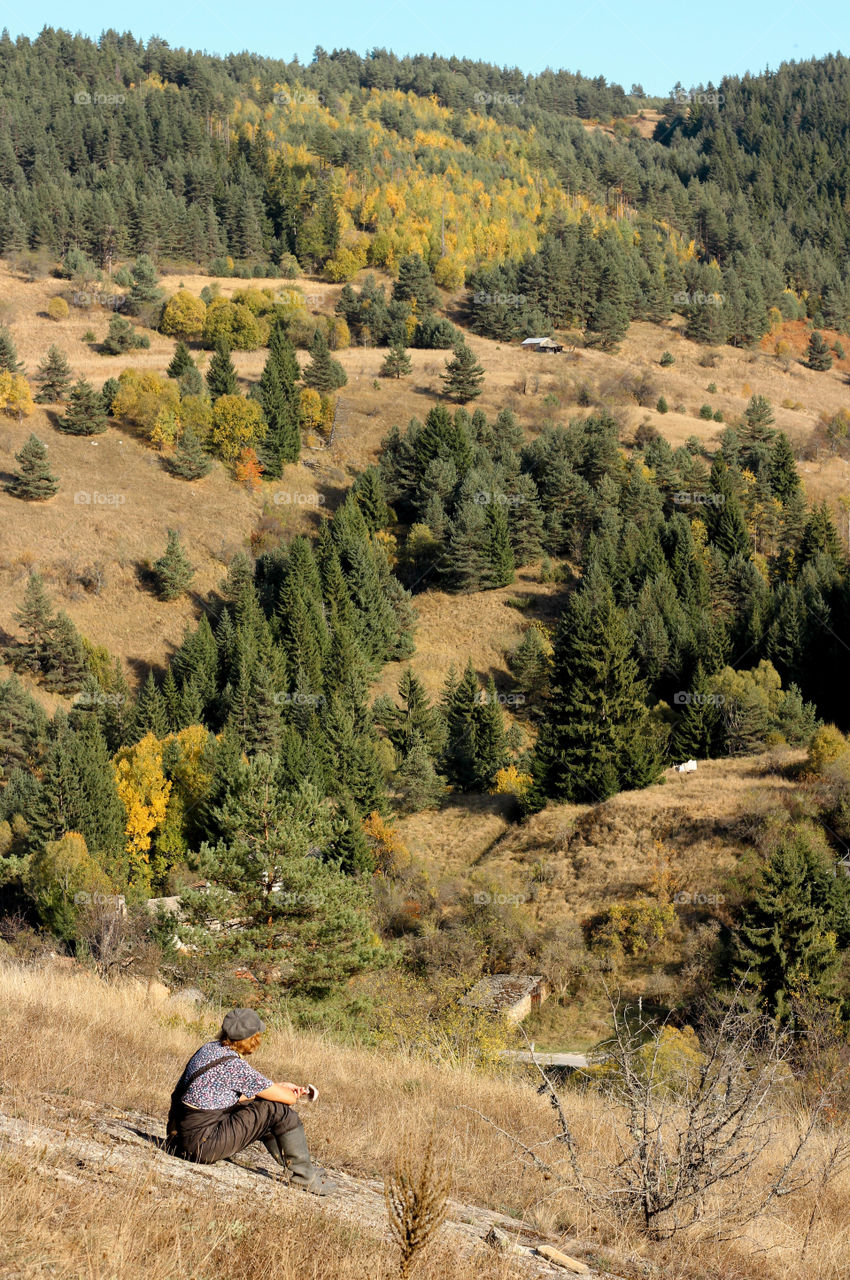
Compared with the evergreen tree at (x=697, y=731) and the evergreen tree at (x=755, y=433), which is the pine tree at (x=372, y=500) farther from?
the evergreen tree at (x=697, y=731)

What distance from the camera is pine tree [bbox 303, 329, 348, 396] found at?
298 ft

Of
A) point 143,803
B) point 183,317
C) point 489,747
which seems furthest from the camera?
point 183,317

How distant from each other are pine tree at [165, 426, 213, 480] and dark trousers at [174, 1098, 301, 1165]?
73387mm

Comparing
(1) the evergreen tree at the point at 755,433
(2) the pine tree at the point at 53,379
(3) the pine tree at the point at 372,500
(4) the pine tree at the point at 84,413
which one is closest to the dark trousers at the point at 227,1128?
(3) the pine tree at the point at 372,500

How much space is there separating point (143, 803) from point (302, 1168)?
44077mm

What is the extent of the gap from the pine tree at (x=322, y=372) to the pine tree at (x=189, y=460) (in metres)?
16.9

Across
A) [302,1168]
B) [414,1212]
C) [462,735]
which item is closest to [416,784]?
[462,735]

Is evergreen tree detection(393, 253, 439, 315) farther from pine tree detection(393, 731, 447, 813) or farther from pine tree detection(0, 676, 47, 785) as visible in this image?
pine tree detection(393, 731, 447, 813)

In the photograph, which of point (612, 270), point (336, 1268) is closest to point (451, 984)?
point (336, 1268)

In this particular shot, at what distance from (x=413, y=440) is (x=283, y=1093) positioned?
7445 cm

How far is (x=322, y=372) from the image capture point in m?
90.8

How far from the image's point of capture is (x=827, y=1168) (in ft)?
22.7

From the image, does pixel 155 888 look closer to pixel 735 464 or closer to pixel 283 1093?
pixel 283 1093

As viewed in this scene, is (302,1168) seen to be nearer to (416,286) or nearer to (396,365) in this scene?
(396,365)
